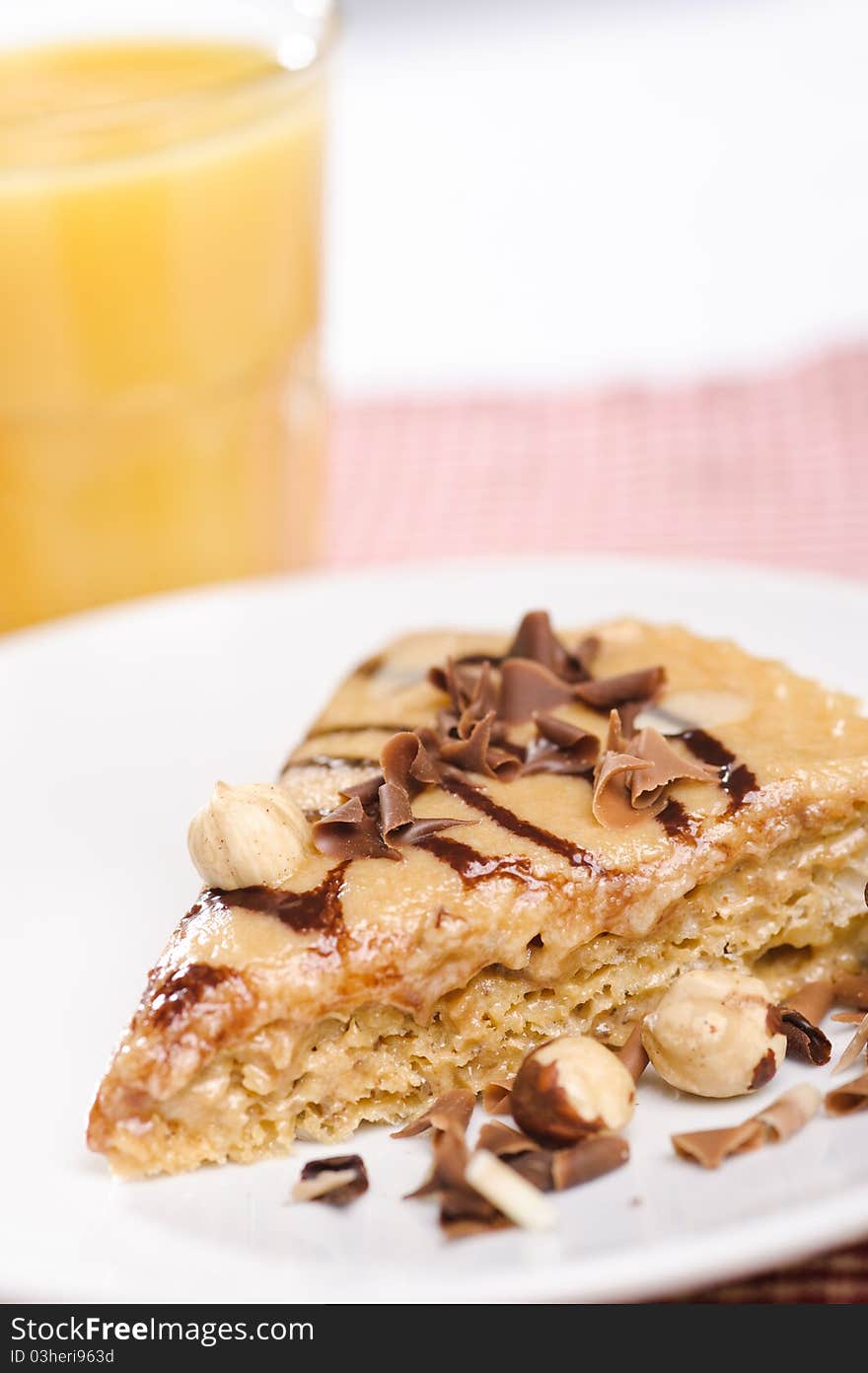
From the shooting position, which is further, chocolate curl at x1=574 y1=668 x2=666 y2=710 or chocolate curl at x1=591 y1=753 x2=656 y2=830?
chocolate curl at x1=574 y1=668 x2=666 y2=710

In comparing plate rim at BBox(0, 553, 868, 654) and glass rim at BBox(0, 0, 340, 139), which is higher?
glass rim at BBox(0, 0, 340, 139)

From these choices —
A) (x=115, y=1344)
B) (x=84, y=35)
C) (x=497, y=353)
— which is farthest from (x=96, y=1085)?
(x=497, y=353)

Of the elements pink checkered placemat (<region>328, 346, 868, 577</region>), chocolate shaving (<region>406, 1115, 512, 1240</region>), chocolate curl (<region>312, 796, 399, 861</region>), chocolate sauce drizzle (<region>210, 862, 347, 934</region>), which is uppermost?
chocolate curl (<region>312, 796, 399, 861</region>)

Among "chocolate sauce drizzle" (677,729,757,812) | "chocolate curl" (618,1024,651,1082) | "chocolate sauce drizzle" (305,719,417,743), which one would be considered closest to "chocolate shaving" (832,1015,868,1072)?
"chocolate curl" (618,1024,651,1082)

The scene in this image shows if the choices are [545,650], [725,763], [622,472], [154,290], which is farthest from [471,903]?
[622,472]

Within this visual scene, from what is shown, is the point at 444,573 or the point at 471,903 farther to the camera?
the point at 444,573

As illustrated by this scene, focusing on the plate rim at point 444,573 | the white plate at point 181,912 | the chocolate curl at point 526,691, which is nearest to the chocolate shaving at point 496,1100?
the white plate at point 181,912

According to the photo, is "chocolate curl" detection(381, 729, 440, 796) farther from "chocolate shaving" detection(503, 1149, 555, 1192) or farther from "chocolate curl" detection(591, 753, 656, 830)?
"chocolate shaving" detection(503, 1149, 555, 1192)

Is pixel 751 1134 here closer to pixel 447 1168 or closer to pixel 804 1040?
pixel 804 1040
